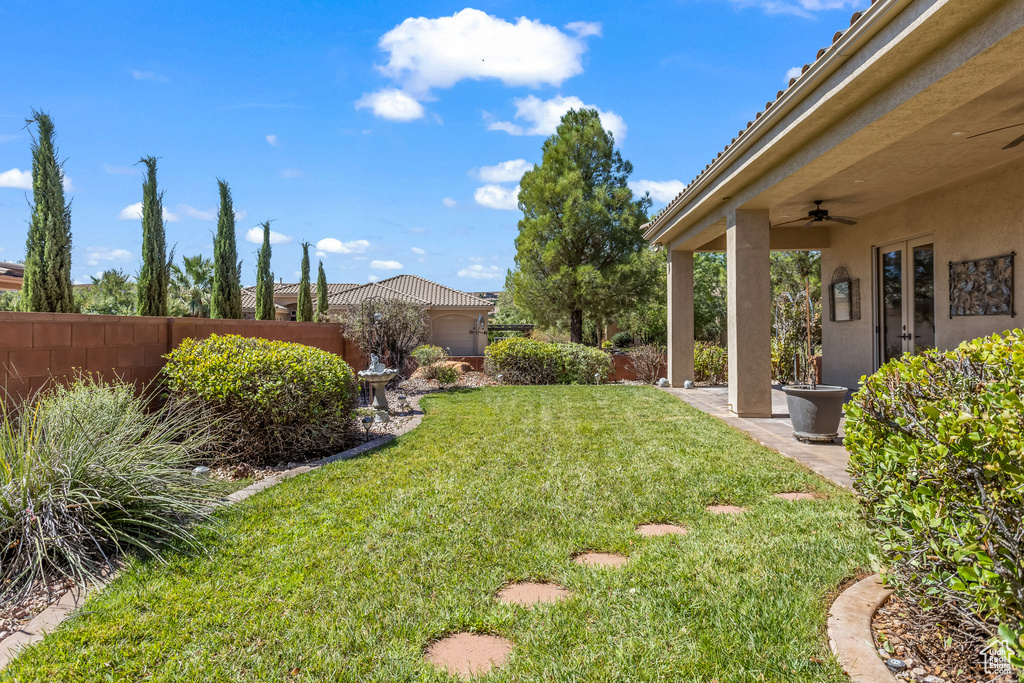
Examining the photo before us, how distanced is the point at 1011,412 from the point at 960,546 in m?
0.48

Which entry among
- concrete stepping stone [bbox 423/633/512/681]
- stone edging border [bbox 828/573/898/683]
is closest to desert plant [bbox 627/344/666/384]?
stone edging border [bbox 828/573/898/683]

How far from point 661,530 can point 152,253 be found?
10.5 m

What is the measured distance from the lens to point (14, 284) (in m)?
11.1

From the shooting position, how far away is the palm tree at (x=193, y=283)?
2200cm

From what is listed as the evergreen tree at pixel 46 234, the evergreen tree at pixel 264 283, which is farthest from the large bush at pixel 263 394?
the evergreen tree at pixel 264 283

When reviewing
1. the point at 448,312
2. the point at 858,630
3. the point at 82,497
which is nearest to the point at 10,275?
the point at 82,497

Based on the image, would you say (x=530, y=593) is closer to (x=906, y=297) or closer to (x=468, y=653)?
(x=468, y=653)

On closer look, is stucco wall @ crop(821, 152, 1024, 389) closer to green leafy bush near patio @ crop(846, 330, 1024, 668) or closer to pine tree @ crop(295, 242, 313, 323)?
green leafy bush near patio @ crop(846, 330, 1024, 668)

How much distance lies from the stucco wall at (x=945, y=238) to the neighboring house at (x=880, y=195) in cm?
2

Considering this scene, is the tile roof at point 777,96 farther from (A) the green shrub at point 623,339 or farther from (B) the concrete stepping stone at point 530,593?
(A) the green shrub at point 623,339

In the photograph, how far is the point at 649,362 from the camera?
530 inches

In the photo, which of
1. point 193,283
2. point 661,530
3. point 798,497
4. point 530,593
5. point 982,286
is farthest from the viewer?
point 193,283

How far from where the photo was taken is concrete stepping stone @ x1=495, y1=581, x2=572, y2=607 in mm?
2688

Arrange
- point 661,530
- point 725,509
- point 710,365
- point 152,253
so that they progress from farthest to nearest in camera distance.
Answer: point 710,365
point 152,253
point 725,509
point 661,530
